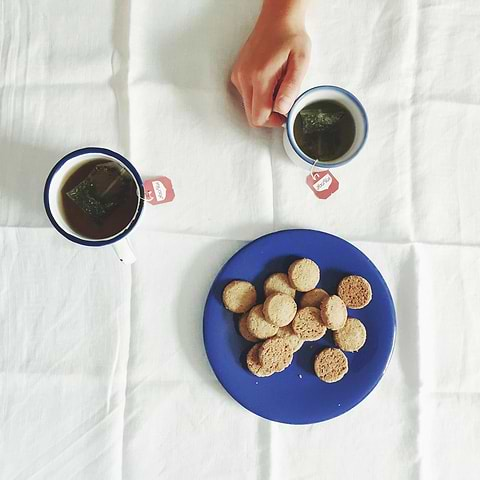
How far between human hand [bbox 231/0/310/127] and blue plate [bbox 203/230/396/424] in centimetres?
16

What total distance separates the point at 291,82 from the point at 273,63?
0.04 metres

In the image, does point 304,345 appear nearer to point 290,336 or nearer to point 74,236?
point 290,336

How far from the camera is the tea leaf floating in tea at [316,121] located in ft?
2.24

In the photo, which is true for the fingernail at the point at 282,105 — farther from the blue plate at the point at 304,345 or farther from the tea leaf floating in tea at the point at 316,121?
the blue plate at the point at 304,345

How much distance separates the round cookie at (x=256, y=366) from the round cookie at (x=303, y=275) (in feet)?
0.29

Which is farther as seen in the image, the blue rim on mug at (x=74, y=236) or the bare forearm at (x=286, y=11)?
the bare forearm at (x=286, y=11)

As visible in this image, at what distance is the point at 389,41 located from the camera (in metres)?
0.77

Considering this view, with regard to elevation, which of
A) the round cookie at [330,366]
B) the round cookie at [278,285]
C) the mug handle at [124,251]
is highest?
the mug handle at [124,251]

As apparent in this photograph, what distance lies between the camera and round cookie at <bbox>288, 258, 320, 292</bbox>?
67 centimetres

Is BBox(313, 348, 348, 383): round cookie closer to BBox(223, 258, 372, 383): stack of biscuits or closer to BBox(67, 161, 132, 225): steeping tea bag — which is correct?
BBox(223, 258, 372, 383): stack of biscuits

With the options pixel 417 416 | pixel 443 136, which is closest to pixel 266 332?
pixel 417 416

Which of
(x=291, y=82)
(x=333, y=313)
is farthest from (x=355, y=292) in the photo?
(x=291, y=82)

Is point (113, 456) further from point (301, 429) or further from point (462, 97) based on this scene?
point (462, 97)

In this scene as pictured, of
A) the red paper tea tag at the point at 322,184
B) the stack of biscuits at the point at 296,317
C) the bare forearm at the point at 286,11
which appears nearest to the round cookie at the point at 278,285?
the stack of biscuits at the point at 296,317
